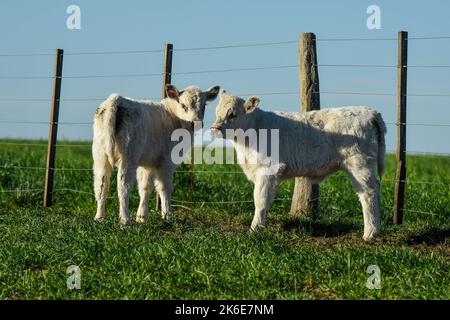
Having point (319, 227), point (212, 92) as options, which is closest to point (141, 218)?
point (212, 92)

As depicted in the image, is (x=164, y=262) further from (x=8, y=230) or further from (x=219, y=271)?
(x=8, y=230)

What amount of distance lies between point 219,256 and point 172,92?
410cm

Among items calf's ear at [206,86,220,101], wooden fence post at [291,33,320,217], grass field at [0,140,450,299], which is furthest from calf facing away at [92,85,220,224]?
wooden fence post at [291,33,320,217]

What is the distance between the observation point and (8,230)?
1076 centimetres

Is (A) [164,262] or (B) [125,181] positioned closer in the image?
(A) [164,262]

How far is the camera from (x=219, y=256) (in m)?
8.70

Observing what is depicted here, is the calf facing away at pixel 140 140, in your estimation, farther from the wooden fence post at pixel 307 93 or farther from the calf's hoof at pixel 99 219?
the wooden fence post at pixel 307 93

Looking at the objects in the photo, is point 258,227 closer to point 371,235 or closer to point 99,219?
point 371,235

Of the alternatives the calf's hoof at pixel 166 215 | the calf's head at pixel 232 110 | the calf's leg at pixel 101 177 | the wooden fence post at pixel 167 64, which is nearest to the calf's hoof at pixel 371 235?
the calf's head at pixel 232 110

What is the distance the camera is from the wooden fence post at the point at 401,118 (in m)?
12.9

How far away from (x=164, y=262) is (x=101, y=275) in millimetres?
677

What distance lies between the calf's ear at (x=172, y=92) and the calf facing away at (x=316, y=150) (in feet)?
4.12

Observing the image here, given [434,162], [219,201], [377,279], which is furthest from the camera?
[434,162]
